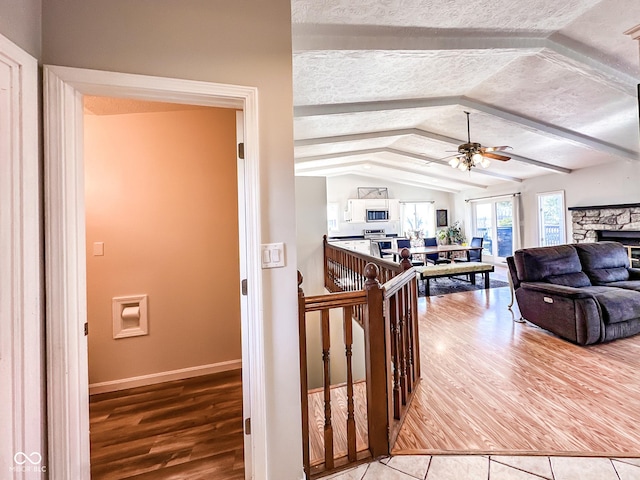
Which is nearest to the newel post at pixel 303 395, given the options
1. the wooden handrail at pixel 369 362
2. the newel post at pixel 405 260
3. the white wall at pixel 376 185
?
the wooden handrail at pixel 369 362

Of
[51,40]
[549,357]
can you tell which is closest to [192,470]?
[51,40]

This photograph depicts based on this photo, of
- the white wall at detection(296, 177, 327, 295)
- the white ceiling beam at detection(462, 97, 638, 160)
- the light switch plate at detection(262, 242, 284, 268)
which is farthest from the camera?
the white wall at detection(296, 177, 327, 295)

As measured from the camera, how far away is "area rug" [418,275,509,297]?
5.42m

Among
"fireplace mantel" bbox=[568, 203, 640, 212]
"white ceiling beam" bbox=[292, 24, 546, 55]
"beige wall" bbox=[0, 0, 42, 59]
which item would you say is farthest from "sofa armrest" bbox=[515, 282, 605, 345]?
"beige wall" bbox=[0, 0, 42, 59]

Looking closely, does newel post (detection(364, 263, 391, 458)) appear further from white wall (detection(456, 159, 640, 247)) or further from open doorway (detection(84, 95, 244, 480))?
white wall (detection(456, 159, 640, 247))

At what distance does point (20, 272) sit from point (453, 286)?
6.18m

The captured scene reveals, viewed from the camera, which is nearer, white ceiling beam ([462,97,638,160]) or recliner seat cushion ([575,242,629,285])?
recliner seat cushion ([575,242,629,285])

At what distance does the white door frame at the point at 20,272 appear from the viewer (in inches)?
37.7

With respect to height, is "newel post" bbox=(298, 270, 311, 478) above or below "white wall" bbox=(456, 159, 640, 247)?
below

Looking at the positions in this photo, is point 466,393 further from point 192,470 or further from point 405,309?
point 192,470

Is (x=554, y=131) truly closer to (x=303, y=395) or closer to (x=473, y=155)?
(x=473, y=155)

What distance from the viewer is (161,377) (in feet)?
7.68

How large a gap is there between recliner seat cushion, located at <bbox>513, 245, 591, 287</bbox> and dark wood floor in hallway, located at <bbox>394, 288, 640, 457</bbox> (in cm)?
65

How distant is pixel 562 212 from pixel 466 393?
6534 millimetres
